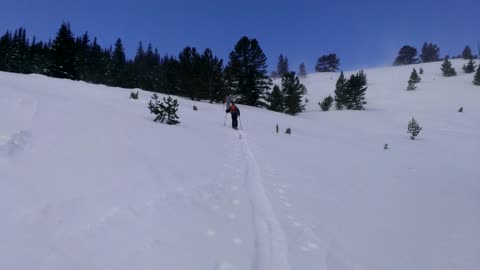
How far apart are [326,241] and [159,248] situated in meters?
2.15

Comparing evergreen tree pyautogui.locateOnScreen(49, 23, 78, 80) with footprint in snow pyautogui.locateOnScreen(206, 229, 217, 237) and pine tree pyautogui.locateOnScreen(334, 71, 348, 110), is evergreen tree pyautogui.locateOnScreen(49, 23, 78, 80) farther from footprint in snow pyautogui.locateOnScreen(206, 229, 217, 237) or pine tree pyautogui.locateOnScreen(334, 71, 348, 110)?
footprint in snow pyautogui.locateOnScreen(206, 229, 217, 237)

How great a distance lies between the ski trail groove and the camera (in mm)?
3053

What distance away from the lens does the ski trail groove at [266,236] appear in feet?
10.0

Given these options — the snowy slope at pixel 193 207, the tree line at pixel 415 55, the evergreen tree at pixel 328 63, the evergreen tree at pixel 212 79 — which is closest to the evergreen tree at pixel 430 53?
the tree line at pixel 415 55

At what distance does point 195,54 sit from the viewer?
34625 mm

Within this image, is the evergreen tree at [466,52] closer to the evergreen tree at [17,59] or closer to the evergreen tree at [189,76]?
the evergreen tree at [189,76]

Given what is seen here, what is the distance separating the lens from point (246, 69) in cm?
3572

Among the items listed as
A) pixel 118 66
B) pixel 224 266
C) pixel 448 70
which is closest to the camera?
pixel 224 266

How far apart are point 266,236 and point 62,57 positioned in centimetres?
4250

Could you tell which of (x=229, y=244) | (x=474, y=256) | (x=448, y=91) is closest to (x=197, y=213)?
(x=229, y=244)

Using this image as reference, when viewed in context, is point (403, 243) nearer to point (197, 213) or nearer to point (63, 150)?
point (197, 213)

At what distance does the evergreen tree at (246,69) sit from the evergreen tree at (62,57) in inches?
849

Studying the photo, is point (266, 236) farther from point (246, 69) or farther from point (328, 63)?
point (328, 63)

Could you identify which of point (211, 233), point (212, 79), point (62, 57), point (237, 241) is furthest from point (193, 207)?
point (62, 57)
